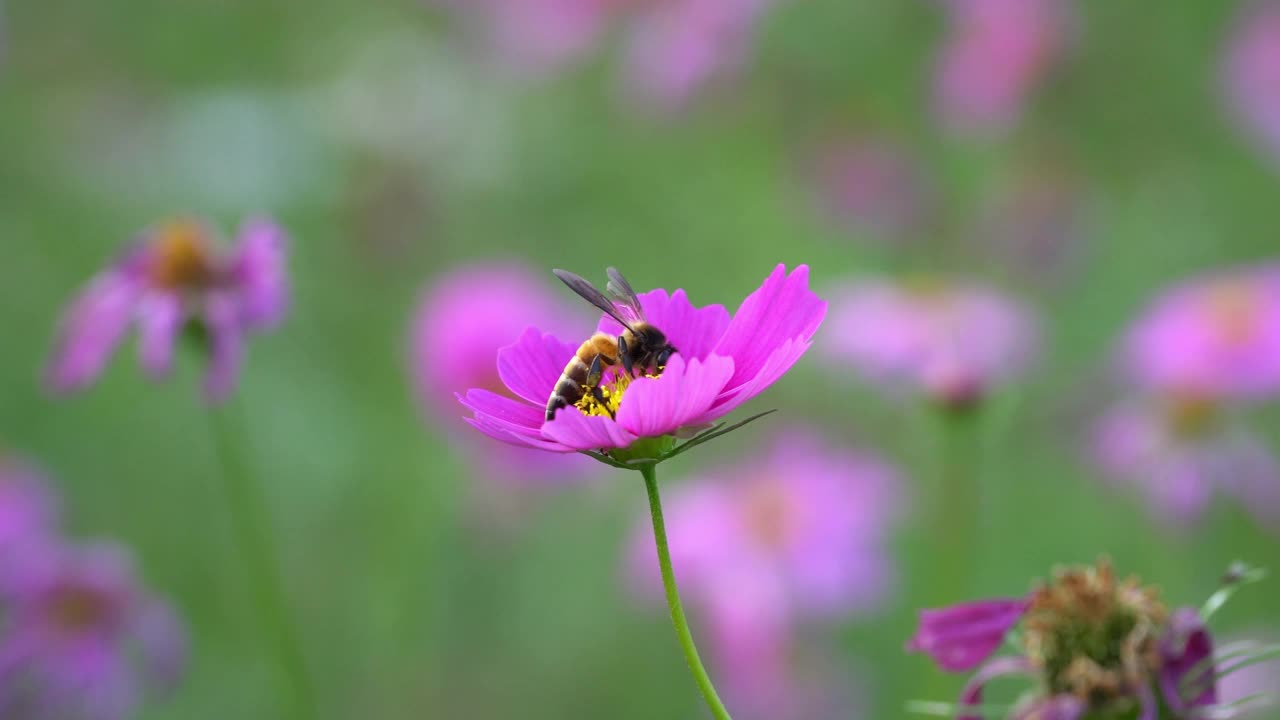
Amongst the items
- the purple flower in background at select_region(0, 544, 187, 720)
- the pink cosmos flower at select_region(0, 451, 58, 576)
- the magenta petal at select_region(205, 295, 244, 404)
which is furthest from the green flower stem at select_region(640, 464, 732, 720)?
the pink cosmos flower at select_region(0, 451, 58, 576)

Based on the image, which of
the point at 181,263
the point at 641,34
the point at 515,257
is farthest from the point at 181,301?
the point at 515,257

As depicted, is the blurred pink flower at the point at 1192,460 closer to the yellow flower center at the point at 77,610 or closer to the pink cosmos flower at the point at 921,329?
the pink cosmos flower at the point at 921,329

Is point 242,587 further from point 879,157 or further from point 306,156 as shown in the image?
point 879,157

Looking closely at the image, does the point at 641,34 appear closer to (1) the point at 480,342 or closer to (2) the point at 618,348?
(1) the point at 480,342

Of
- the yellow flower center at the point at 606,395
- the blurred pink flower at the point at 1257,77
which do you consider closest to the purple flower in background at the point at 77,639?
the yellow flower center at the point at 606,395

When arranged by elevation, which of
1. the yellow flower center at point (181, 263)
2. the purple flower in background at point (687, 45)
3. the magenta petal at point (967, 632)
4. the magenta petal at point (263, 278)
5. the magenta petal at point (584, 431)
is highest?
the purple flower in background at point (687, 45)

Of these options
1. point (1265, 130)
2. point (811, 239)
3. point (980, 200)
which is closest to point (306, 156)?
point (811, 239)
